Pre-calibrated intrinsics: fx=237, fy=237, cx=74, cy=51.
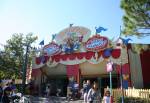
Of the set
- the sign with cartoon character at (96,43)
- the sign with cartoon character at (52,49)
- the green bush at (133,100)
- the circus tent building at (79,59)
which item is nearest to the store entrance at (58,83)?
the circus tent building at (79,59)

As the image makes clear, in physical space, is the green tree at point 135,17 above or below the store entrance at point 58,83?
above

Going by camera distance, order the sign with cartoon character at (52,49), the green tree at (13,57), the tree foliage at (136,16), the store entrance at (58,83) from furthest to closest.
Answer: the green tree at (13,57) < the store entrance at (58,83) < the sign with cartoon character at (52,49) < the tree foliage at (136,16)

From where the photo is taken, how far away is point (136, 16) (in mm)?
15453

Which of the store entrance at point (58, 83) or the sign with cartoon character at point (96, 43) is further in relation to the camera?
the store entrance at point (58, 83)

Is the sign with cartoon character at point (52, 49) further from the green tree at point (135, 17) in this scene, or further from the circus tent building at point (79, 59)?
the green tree at point (135, 17)

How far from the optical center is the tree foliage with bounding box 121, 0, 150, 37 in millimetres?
15203

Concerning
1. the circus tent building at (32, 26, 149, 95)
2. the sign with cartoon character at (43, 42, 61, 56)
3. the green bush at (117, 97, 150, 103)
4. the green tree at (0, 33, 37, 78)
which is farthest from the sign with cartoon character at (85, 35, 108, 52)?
the green tree at (0, 33, 37, 78)

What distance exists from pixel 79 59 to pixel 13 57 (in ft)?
35.3

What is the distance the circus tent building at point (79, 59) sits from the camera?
68.3 feet

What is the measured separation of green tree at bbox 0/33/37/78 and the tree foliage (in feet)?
57.5

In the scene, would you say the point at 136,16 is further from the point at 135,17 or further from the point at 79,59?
the point at 79,59

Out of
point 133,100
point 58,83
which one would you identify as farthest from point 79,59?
point 133,100

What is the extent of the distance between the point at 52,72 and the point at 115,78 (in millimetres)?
7099

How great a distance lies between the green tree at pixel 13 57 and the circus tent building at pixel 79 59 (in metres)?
4.80
